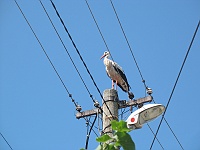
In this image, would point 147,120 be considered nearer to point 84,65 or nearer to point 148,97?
point 148,97

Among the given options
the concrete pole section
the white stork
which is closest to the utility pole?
the concrete pole section

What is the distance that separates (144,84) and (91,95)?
3.64 feet

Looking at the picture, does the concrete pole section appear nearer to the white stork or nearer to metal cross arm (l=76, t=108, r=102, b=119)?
metal cross arm (l=76, t=108, r=102, b=119)

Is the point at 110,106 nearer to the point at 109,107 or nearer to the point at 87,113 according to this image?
the point at 109,107

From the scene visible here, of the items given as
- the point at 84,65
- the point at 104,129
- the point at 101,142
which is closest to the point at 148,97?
the point at 104,129

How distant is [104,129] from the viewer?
6.07 meters

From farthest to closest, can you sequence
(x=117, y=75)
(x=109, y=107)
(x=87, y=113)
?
(x=117, y=75) → (x=87, y=113) → (x=109, y=107)

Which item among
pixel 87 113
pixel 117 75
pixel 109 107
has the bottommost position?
pixel 109 107

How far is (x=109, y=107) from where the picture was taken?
247 inches

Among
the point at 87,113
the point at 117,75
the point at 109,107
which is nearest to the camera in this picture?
the point at 109,107

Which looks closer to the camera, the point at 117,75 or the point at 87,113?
the point at 87,113

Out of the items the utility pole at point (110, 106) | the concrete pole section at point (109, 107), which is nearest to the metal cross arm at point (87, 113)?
the utility pole at point (110, 106)

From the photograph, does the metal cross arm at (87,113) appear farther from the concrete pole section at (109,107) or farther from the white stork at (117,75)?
the white stork at (117,75)

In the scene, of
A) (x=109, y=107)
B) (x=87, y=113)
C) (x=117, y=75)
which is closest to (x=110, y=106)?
(x=109, y=107)
